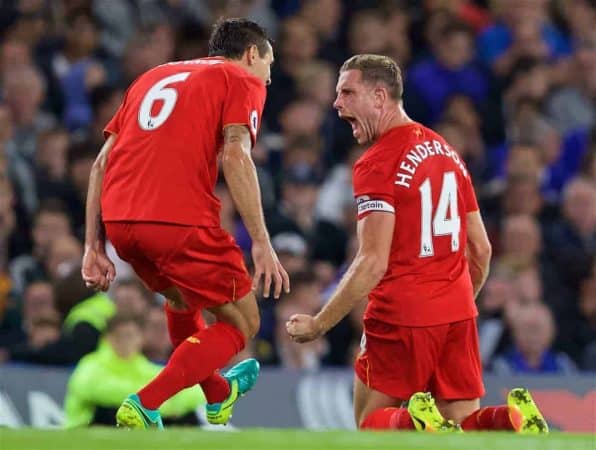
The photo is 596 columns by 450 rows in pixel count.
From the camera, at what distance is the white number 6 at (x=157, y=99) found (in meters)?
7.77

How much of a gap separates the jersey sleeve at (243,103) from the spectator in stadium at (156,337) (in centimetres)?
388

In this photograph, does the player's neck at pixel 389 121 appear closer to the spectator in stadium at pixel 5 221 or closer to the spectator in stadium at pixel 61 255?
the spectator in stadium at pixel 61 255

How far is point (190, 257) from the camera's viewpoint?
25.2 feet

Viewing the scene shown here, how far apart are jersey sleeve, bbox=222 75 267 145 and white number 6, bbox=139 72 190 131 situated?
25 centimetres

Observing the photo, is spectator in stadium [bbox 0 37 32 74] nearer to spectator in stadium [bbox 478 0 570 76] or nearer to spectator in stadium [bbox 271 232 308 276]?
spectator in stadium [bbox 271 232 308 276]

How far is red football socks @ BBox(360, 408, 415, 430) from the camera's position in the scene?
7707 mm

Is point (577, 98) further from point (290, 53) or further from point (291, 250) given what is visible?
point (291, 250)

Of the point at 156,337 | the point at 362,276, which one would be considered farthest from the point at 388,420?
the point at 156,337

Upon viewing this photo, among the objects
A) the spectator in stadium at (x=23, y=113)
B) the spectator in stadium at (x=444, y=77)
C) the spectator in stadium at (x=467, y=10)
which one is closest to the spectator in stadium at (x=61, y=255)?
the spectator in stadium at (x=23, y=113)

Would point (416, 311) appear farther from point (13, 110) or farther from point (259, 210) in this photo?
point (13, 110)

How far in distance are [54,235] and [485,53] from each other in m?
5.49

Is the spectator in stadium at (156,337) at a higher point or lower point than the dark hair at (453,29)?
lower

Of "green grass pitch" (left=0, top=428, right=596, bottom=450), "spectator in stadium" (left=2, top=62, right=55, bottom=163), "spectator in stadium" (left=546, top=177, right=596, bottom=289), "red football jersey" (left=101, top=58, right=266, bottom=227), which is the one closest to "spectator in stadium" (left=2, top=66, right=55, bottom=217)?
"spectator in stadium" (left=2, top=62, right=55, bottom=163)

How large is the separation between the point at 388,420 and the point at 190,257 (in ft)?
4.00
